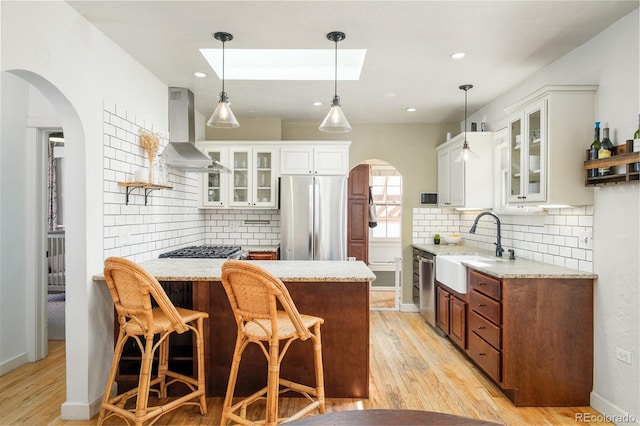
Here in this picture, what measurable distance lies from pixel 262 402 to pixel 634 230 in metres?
2.70

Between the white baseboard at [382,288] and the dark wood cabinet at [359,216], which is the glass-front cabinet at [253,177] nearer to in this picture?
the dark wood cabinet at [359,216]

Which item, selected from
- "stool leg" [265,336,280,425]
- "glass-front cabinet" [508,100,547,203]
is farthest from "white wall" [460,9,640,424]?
"stool leg" [265,336,280,425]

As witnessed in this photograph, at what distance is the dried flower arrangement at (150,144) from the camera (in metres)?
3.43

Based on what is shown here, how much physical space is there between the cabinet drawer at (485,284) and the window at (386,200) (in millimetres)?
4176

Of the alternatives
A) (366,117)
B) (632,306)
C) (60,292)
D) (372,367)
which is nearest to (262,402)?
(372,367)

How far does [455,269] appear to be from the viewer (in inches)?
151

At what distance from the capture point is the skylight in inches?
150

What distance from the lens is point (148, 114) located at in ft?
12.0

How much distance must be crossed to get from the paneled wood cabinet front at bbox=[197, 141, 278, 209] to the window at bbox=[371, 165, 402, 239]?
9.92 feet

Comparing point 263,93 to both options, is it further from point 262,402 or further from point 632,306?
point 632,306

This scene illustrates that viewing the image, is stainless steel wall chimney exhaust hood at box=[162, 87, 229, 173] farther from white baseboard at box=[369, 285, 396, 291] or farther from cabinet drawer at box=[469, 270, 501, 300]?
white baseboard at box=[369, 285, 396, 291]

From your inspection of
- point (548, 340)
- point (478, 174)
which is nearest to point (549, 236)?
point (548, 340)

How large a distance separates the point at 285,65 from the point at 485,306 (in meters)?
2.85

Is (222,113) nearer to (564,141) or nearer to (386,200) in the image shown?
(564,141)
